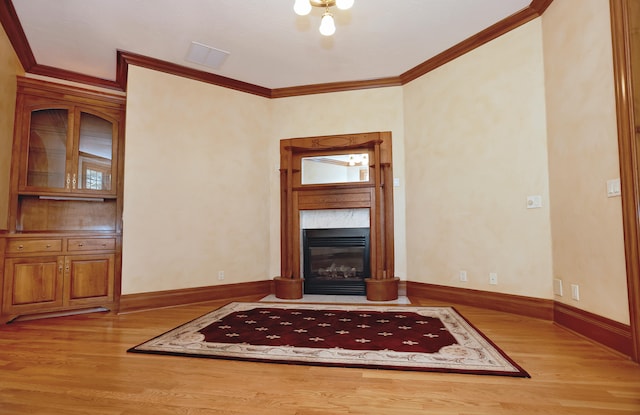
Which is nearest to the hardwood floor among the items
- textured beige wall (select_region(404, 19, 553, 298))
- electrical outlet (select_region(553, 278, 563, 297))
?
electrical outlet (select_region(553, 278, 563, 297))

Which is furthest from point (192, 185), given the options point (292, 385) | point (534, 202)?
point (534, 202)

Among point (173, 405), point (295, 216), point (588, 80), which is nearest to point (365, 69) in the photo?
point (295, 216)

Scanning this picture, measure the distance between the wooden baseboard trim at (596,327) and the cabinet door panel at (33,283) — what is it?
4.84 meters

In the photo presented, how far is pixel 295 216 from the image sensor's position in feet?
15.1

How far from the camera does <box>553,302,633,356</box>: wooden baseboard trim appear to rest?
7.25 feet

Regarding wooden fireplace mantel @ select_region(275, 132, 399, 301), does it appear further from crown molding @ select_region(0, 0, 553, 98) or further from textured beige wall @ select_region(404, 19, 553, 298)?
crown molding @ select_region(0, 0, 553, 98)

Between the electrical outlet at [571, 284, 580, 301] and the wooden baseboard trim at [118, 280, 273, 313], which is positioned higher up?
the electrical outlet at [571, 284, 580, 301]

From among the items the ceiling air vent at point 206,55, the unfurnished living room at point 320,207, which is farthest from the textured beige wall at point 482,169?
the ceiling air vent at point 206,55

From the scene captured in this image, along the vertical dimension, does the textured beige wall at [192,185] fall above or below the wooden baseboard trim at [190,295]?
above

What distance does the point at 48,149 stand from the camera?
12.2 ft

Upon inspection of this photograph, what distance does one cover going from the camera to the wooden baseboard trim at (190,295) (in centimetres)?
368

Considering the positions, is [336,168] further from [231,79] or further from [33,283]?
[33,283]

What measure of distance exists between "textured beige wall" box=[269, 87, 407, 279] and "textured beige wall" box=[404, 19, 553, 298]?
0.13m

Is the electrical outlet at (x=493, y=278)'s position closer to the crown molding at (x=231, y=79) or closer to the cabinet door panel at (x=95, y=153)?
the crown molding at (x=231, y=79)
